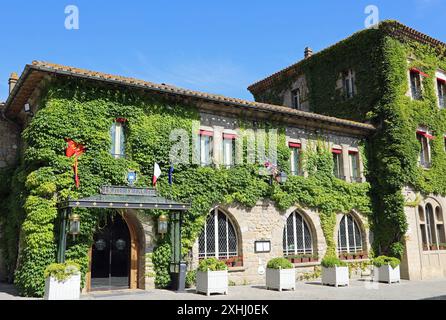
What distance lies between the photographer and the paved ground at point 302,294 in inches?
468

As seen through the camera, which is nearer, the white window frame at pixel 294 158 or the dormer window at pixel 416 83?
the white window frame at pixel 294 158

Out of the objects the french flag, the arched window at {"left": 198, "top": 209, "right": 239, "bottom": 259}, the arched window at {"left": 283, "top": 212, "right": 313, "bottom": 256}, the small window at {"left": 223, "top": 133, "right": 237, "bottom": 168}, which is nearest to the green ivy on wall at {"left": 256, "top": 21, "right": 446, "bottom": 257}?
the arched window at {"left": 283, "top": 212, "right": 313, "bottom": 256}

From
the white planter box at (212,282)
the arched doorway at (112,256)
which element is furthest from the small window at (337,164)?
the arched doorway at (112,256)

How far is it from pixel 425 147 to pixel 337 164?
468 cm

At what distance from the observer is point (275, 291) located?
44.6ft

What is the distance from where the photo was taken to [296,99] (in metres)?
23.8

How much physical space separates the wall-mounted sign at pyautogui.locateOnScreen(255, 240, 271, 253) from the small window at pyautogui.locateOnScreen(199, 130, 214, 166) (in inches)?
131

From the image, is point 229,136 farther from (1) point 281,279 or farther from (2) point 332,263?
(2) point 332,263

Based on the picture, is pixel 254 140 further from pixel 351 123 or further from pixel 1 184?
pixel 1 184

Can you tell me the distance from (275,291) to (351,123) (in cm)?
852

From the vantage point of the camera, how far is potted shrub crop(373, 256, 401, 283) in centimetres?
1633

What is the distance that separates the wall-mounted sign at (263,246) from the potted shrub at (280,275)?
160 centimetres

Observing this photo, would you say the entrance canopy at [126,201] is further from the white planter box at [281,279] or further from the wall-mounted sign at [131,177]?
the white planter box at [281,279]

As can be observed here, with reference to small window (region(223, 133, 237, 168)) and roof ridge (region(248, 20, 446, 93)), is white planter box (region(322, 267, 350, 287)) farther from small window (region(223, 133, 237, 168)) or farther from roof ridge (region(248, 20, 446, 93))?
roof ridge (region(248, 20, 446, 93))
